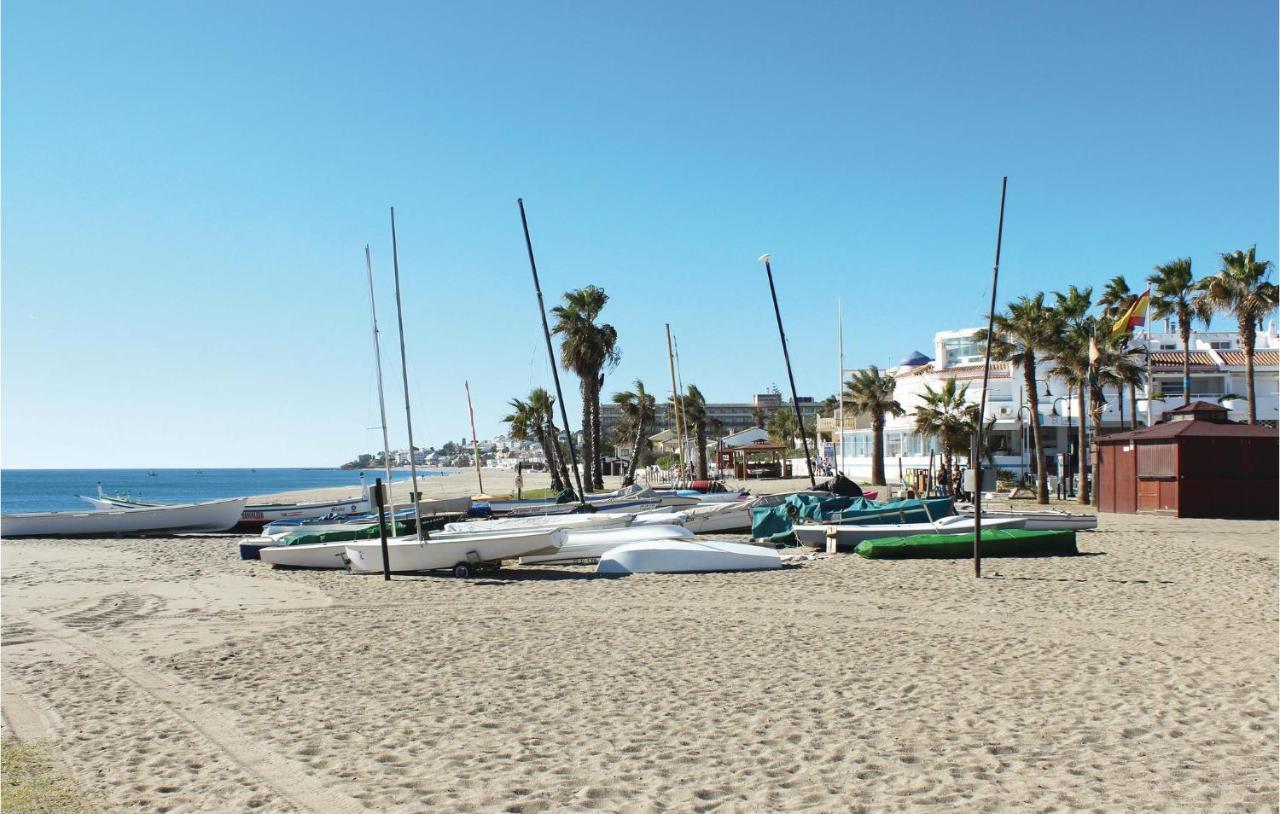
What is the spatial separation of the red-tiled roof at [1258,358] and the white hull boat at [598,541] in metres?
46.0

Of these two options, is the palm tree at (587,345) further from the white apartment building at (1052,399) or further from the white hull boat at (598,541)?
the white hull boat at (598,541)

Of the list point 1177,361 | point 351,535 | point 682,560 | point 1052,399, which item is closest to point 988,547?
point 682,560

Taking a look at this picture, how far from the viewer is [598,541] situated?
23.5 metres

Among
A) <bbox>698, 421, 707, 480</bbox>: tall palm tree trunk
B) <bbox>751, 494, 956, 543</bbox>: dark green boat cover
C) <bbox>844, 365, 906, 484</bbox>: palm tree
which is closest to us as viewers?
<bbox>751, 494, 956, 543</bbox>: dark green boat cover

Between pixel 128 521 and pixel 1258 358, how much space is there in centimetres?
5634

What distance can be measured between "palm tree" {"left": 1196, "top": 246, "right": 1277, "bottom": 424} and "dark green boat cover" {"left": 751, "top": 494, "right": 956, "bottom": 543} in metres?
21.4

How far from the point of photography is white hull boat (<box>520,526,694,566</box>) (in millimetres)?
23234

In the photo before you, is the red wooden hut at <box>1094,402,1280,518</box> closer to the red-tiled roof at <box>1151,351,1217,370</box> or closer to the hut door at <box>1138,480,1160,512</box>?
the hut door at <box>1138,480,1160,512</box>

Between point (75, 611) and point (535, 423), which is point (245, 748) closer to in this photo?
point (75, 611)

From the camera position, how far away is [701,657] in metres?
12.0

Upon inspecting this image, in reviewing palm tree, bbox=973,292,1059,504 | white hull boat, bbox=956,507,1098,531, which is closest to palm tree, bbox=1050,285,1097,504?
palm tree, bbox=973,292,1059,504

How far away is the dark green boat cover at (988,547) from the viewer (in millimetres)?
21844

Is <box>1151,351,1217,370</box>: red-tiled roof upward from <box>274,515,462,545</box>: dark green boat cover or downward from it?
upward

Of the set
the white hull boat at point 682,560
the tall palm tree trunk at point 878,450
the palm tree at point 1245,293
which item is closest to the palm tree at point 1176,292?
the palm tree at point 1245,293
